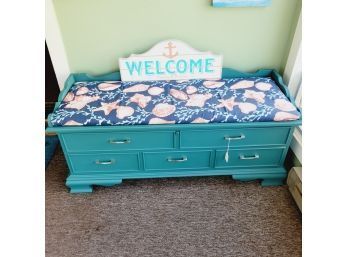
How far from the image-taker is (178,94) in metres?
1.56

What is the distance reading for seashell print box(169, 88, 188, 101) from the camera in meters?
1.54

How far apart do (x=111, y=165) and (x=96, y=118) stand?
0.35 meters

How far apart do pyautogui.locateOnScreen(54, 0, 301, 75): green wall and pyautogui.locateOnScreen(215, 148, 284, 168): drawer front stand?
604 millimetres

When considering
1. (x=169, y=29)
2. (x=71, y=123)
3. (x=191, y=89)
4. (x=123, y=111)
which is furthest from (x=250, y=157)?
(x=71, y=123)

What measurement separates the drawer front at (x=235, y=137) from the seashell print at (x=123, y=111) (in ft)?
1.04

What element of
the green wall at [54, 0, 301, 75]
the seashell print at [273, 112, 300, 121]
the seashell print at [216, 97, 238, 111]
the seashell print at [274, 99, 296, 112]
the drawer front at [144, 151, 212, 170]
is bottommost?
the drawer front at [144, 151, 212, 170]

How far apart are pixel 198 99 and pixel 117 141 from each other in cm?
53

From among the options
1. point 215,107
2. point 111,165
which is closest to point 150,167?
point 111,165

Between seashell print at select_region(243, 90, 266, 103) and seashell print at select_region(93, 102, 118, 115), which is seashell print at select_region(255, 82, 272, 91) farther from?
seashell print at select_region(93, 102, 118, 115)

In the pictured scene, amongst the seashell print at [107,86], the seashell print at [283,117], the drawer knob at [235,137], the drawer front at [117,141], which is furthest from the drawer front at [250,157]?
the seashell print at [107,86]

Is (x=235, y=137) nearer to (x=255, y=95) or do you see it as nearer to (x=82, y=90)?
(x=255, y=95)

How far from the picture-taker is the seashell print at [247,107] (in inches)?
56.3

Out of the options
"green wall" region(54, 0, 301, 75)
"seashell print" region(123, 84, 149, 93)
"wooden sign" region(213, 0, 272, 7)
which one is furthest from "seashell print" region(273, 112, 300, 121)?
"seashell print" region(123, 84, 149, 93)

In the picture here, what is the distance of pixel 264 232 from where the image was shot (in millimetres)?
1467
